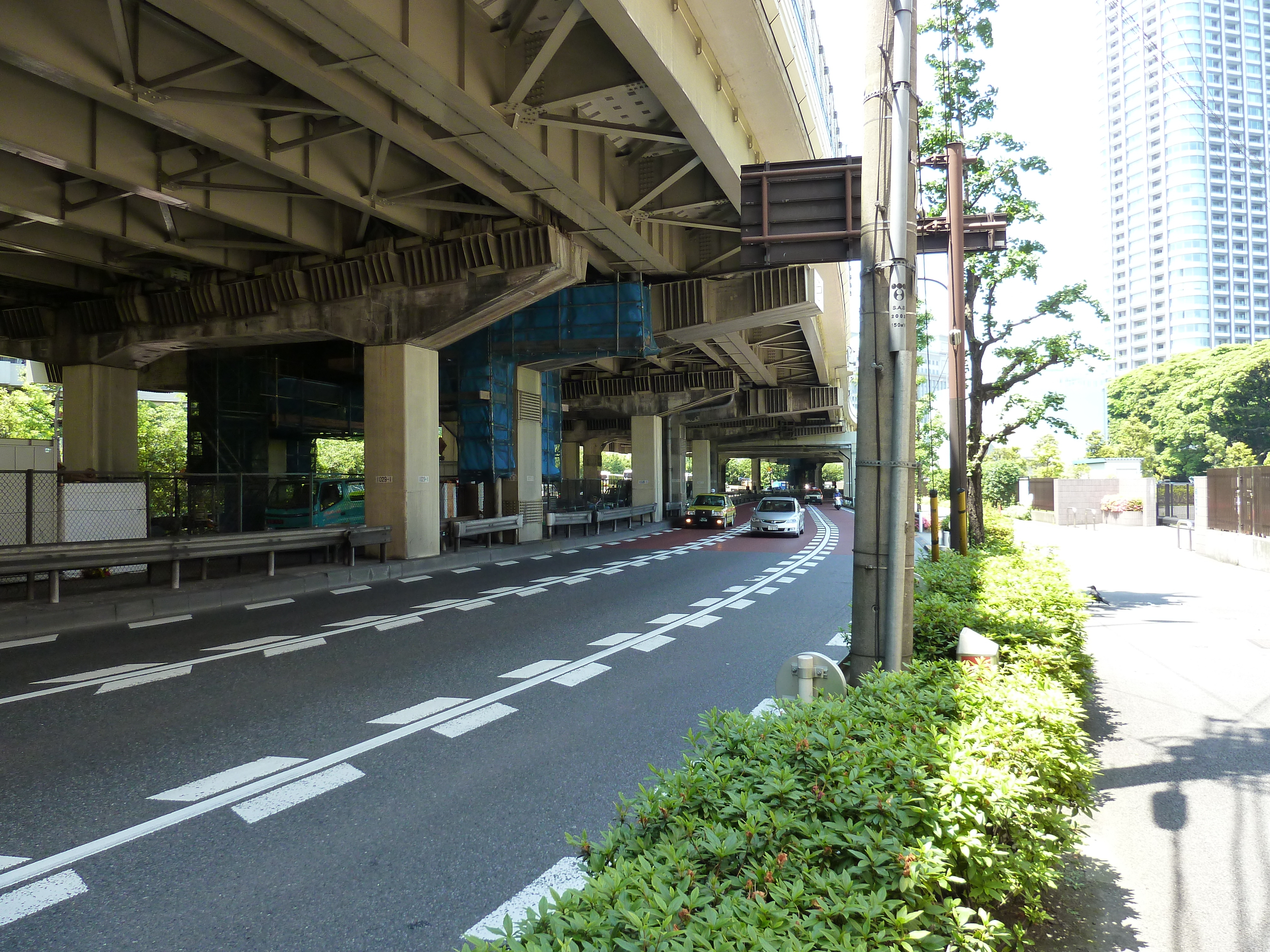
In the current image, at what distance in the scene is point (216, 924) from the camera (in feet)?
10.4

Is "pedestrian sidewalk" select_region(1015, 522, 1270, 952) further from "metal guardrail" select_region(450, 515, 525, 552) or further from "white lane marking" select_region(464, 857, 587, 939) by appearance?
"metal guardrail" select_region(450, 515, 525, 552)

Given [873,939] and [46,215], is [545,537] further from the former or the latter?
[873,939]

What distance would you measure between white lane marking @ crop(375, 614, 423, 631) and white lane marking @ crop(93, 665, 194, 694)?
2.52 meters

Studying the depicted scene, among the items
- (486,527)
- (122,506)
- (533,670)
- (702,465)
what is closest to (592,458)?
(702,465)

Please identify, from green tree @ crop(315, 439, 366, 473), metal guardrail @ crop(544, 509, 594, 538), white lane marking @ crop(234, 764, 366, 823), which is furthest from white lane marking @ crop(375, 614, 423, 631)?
green tree @ crop(315, 439, 366, 473)

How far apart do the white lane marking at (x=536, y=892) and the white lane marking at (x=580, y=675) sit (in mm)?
3398

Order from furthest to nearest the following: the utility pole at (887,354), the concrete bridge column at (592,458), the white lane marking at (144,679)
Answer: the concrete bridge column at (592,458), the white lane marking at (144,679), the utility pole at (887,354)

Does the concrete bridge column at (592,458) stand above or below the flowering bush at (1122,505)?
above

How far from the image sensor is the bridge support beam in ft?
65.1

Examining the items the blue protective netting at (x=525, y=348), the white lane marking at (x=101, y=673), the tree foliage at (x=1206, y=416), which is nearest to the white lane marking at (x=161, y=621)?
the white lane marking at (x=101, y=673)

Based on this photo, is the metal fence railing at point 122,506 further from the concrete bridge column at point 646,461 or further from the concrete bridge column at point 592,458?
the concrete bridge column at point 592,458

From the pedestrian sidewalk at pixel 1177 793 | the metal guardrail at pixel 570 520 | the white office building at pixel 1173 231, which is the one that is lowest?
the pedestrian sidewalk at pixel 1177 793

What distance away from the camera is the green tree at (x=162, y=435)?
33688 millimetres

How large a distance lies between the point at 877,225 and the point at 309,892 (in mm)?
5287
